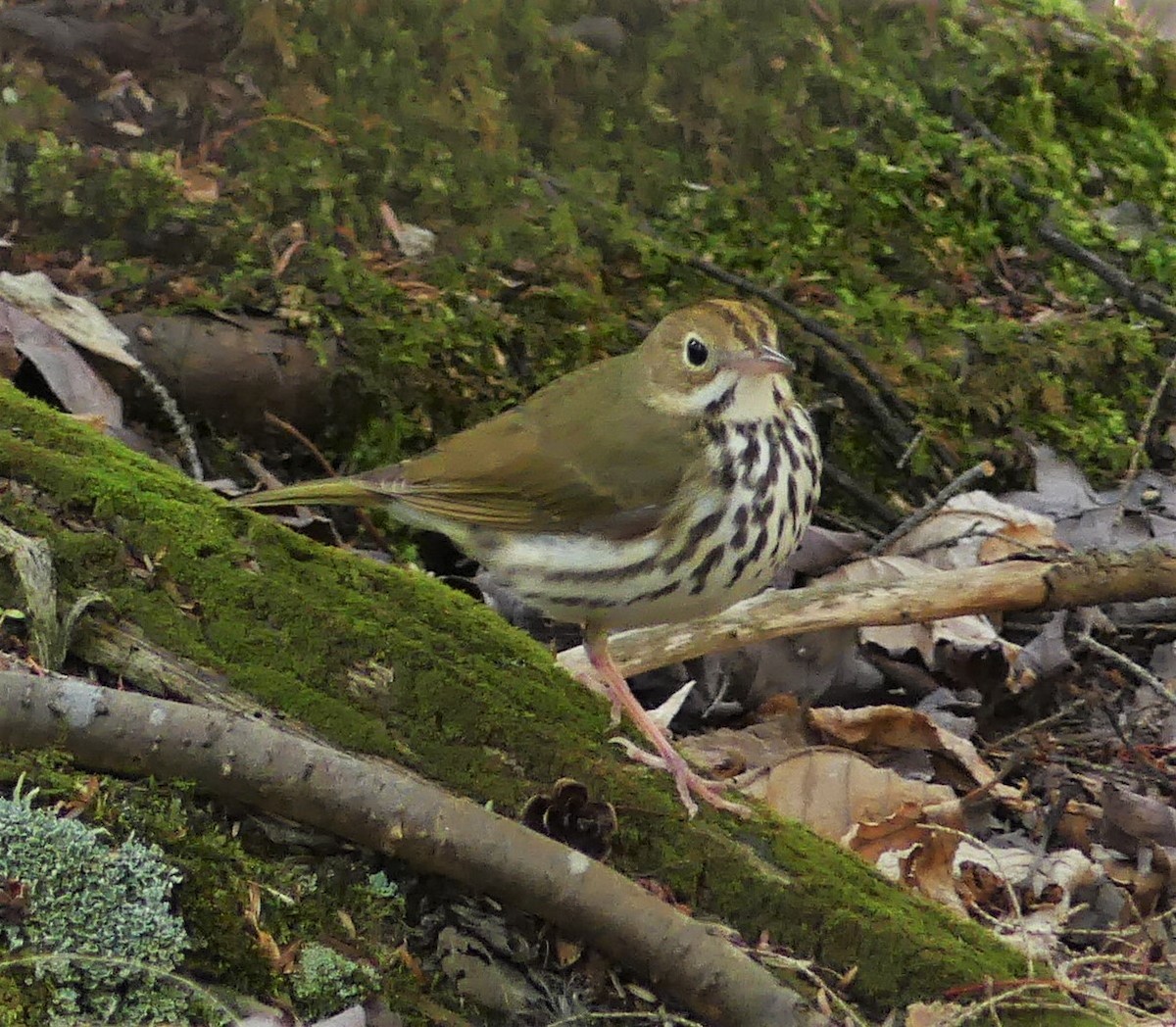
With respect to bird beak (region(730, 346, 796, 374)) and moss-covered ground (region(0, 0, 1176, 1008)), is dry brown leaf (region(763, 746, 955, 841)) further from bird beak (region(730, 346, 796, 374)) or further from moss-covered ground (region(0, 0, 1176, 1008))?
moss-covered ground (region(0, 0, 1176, 1008))

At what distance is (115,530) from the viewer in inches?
101

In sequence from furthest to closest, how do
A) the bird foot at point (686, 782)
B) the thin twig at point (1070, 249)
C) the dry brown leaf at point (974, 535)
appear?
A: the thin twig at point (1070, 249) → the dry brown leaf at point (974, 535) → the bird foot at point (686, 782)

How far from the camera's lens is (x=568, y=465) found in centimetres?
304

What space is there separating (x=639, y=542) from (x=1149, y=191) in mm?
3348

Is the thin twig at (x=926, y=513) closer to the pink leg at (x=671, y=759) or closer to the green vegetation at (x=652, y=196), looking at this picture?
the green vegetation at (x=652, y=196)

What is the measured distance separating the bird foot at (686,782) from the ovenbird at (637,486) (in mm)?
93

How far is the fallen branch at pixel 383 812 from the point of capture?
2080 millimetres


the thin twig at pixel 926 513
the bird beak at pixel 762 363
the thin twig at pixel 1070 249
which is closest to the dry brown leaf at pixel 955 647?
the thin twig at pixel 926 513

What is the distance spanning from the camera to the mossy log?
2281 millimetres

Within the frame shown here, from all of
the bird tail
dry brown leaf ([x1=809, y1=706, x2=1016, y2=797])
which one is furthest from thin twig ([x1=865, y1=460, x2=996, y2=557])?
the bird tail

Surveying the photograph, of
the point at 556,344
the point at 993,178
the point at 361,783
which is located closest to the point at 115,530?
the point at 361,783

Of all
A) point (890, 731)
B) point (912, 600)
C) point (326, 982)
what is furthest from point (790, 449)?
point (326, 982)

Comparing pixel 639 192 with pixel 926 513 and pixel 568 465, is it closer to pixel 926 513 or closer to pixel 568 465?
pixel 926 513

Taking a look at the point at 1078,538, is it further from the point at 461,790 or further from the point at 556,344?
the point at 461,790
